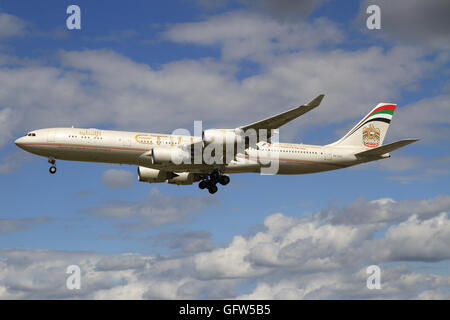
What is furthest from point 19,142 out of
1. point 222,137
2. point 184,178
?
point 222,137

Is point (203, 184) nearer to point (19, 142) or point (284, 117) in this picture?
point (284, 117)

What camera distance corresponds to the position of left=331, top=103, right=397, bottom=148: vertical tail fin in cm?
5486

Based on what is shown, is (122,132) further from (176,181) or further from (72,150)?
(176,181)

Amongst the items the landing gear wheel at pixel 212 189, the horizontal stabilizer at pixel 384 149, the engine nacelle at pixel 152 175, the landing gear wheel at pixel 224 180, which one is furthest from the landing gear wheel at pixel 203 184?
the horizontal stabilizer at pixel 384 149

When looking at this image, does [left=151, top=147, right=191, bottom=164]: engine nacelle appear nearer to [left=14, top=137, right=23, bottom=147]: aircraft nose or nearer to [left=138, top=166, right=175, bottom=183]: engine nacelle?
[left=138, top=166, right=175, bottom=183]: engine nacelle

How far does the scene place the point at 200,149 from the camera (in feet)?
145

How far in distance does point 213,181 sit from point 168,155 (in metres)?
6.07

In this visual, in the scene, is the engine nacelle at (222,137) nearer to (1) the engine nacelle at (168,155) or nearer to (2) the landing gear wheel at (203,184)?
(1) the engine nacelle at (168,155)
